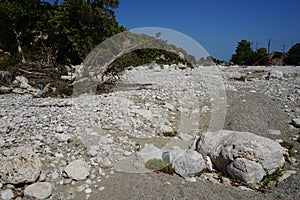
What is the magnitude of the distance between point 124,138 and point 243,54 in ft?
159

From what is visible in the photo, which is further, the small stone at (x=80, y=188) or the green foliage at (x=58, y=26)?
the green foliage at (x=58, y=26)

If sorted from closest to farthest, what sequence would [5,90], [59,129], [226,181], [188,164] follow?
[226,181], [188,164], [59,129], [5,90]

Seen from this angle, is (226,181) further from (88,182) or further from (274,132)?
(274,132)

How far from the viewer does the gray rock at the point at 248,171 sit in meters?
3.71

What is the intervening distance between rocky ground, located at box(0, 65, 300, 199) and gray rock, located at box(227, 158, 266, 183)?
0.42 ft

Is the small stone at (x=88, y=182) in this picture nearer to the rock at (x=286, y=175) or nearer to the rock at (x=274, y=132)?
the rock at (x=286, y=175)

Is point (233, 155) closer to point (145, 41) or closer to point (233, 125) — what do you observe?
point (233, 125)

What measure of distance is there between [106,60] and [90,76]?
1575 millimetres

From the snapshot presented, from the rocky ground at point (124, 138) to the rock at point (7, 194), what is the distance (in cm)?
1

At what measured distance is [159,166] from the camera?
4102 mm

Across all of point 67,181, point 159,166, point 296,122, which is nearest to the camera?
point 67,181

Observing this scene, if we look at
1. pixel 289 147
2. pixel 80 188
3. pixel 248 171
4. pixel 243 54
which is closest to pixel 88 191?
pixel 80 188

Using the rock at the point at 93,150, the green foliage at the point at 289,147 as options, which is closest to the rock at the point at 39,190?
the rock at the point at 93,150

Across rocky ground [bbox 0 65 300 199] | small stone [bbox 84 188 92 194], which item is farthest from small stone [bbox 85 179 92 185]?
small stone [bbox 84 188 92 194]
